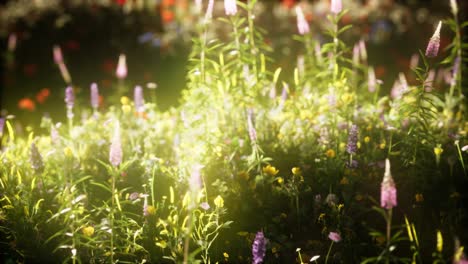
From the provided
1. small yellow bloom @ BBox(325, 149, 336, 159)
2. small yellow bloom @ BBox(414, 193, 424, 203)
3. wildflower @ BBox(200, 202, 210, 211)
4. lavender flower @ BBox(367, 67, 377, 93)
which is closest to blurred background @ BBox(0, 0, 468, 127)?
lavender flower @ BBox(367, 67, 377, 93)

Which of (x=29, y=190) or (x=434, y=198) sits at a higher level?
(x=29, y=190)

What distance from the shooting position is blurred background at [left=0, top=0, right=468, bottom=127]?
6543mm

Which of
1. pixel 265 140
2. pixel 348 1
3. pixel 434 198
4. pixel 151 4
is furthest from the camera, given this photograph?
pixel 348 1

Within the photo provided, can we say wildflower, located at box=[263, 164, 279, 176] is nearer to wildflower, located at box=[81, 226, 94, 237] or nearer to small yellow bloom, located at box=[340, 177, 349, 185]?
small yellow bloom, located at box=[340, 177, 349, 185]

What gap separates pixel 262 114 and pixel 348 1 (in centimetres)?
614

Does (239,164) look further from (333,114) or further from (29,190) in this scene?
(29,190)

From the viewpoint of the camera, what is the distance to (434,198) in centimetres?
292

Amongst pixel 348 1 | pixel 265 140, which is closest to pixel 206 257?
pixel 265 140

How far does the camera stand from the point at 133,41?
7.16m

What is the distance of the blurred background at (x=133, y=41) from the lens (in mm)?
6543

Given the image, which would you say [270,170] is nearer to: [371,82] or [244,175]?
[244,175]

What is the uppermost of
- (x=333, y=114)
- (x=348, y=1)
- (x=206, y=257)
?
(x=348, y=1)

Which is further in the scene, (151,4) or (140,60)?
(151,4)

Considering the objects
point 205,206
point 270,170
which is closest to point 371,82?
point 270,170
